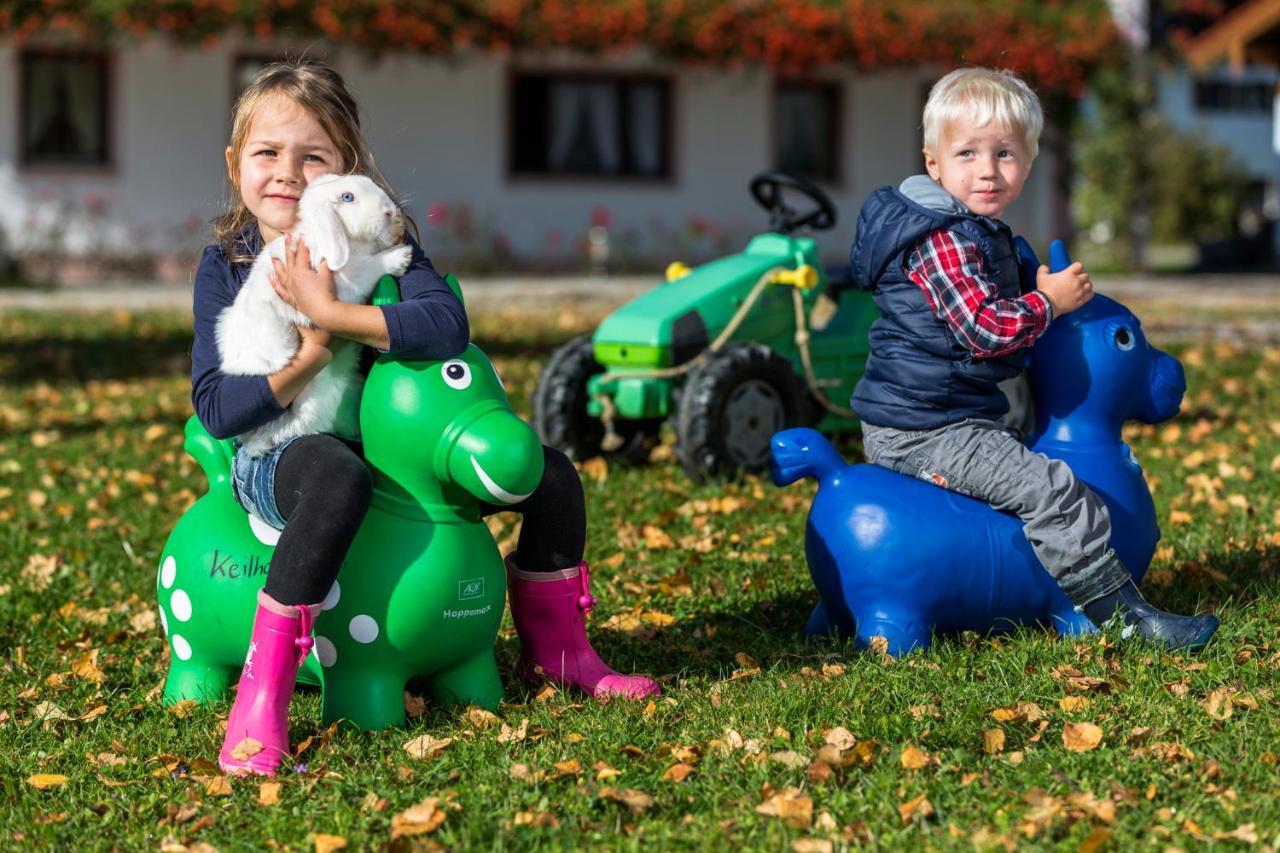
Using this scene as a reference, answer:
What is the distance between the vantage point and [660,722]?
3.51 m

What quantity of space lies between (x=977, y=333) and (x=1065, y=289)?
0.29m

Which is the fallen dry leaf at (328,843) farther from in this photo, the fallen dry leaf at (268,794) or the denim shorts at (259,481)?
the denim shorts at (259,481)

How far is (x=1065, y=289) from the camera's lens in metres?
4.03

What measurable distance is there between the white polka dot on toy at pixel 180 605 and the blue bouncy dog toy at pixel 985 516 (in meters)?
1.47

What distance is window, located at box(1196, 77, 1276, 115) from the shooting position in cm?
3281

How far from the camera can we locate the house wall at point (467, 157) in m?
19.2

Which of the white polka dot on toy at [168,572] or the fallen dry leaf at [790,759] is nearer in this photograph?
the fallen dry leaf at [790,759]

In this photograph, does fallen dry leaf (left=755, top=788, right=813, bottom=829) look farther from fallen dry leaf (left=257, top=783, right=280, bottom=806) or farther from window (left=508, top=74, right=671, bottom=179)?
window (left=508, top=74, right=671, bottom=179)

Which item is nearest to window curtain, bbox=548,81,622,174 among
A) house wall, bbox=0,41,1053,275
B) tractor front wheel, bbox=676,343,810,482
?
house wall, bbox=0,41,1053,275

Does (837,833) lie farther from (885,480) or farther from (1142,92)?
(1142,92)

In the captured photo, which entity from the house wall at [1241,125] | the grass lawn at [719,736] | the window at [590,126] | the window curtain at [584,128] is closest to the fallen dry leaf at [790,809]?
the grass lawn at [719,736]

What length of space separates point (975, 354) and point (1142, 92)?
66.0 feet

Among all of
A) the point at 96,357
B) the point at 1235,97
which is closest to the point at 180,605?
the point at 96,357

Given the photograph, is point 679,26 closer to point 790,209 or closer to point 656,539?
point 790,209
